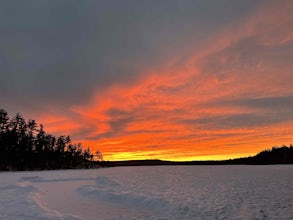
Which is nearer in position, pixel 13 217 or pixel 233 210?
pixel 13 217

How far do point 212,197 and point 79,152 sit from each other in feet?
510

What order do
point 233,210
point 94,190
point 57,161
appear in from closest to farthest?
point 233,210 → point 94,190 → point 57,161

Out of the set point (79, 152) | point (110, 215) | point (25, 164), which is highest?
point (79, 152)

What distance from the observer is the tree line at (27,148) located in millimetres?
104875

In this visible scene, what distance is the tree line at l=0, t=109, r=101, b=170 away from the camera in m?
105

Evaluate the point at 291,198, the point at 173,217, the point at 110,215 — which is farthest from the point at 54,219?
the point at 291,198

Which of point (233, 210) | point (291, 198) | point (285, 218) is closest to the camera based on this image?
point (285, 218)

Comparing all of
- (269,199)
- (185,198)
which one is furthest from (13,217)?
(269,199)

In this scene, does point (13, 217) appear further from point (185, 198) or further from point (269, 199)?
point (269, 199)

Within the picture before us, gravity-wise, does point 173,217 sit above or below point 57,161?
below

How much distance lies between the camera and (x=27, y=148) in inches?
4434

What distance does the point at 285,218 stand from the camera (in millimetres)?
13875

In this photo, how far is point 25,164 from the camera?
110188 millimetres

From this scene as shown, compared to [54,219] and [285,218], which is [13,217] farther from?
[285,218]
